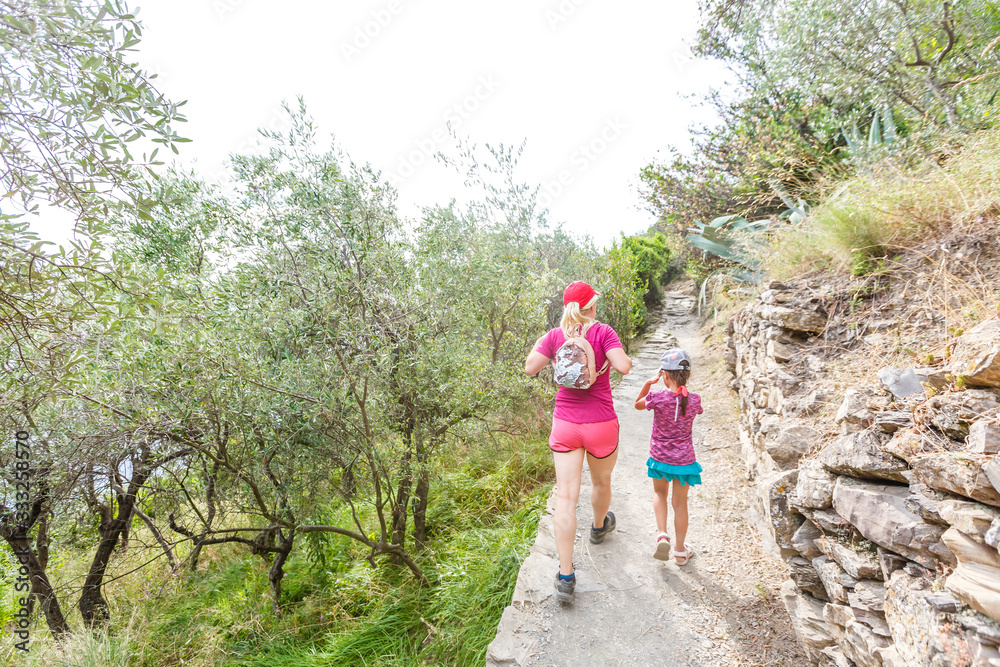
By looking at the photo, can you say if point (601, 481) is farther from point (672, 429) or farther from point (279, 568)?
point (279, 568)

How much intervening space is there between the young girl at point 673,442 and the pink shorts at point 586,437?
439 millimetres

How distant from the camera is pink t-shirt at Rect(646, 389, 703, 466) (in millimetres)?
3043

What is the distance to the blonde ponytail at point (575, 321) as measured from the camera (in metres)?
2.80

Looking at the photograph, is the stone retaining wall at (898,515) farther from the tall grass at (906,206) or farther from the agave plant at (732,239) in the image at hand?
the agave plant at (732,239)

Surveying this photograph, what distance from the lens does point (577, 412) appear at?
2795 mm

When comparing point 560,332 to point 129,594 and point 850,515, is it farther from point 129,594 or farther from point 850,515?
point 129,594

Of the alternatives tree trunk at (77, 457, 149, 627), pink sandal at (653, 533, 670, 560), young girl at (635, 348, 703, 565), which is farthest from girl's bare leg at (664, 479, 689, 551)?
tree trunk at (77, 457, 149, 627)

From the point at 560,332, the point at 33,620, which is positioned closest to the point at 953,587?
the point at 560,332

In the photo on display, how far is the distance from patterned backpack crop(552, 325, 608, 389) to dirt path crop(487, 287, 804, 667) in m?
1.61

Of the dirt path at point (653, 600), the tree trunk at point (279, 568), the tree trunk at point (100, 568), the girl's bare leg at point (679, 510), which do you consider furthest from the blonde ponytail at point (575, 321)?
the tree trunk at point (100, 568)

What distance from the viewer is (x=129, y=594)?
191 inches

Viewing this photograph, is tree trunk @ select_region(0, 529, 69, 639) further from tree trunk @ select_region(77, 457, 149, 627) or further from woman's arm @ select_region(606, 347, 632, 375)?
woman's arm @ select_region(606, 347, 632, 375)

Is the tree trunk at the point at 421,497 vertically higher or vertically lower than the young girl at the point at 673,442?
lower

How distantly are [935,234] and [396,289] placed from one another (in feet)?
14.4
